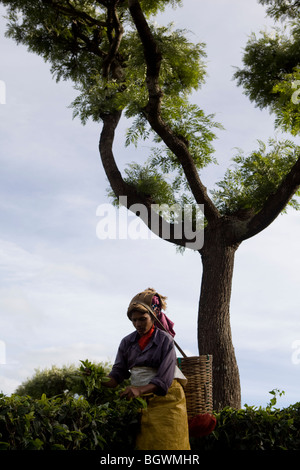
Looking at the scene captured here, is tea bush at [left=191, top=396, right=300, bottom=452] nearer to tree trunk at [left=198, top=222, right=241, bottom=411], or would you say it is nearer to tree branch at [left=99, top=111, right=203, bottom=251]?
tree trunk at [left=198, top=222, right=241, bottom=411]

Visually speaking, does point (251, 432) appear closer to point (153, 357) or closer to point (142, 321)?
point (153, 357)

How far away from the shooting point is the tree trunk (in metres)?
8.98

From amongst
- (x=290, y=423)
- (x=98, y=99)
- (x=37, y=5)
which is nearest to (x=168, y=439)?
(x=290, y=423)

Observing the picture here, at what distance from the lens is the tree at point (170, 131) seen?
987cm

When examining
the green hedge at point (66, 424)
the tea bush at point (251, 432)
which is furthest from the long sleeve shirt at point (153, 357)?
the tea bush at point (251, 432)

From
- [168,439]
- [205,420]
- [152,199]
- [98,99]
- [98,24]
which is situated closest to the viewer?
[168,439]

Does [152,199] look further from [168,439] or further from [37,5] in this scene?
[168,439]

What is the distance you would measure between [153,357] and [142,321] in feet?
1.18

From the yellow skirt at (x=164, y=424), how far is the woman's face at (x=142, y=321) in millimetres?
579

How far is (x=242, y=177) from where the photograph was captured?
11.8 meters

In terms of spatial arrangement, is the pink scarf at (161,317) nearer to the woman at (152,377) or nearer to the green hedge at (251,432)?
the woman at (152,377)

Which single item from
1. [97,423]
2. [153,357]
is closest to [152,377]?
[153,357]
